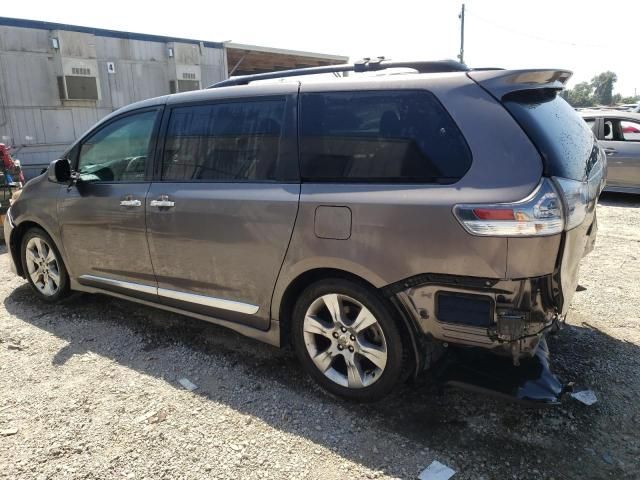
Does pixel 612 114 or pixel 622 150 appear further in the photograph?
pixel 612 114

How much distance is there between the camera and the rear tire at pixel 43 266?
434 cm

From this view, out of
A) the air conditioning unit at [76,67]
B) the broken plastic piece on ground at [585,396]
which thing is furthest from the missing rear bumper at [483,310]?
the air conditioning unit at [76,67]

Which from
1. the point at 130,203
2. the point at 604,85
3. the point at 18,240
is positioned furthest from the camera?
the point at 604,85

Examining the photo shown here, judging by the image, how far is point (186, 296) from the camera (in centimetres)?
341

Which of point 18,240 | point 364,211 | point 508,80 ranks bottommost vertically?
point 18,240

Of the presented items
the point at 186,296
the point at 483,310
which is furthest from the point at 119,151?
the point at 483,310

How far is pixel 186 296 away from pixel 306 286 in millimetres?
1004

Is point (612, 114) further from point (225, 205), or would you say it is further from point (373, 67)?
point (225, 205)

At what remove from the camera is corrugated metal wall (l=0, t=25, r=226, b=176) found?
11703 mm

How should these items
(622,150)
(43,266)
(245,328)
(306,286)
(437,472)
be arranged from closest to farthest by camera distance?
1. (437,472)
2. (306,286)
3. (245,328)
4. (43,266)
5. (622,150)

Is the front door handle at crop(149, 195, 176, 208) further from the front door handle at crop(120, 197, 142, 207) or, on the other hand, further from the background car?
the background car

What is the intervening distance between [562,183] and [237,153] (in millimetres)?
1869

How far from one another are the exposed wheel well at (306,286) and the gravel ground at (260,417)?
0.35 meters

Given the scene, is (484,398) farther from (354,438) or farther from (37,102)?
(37,102)
